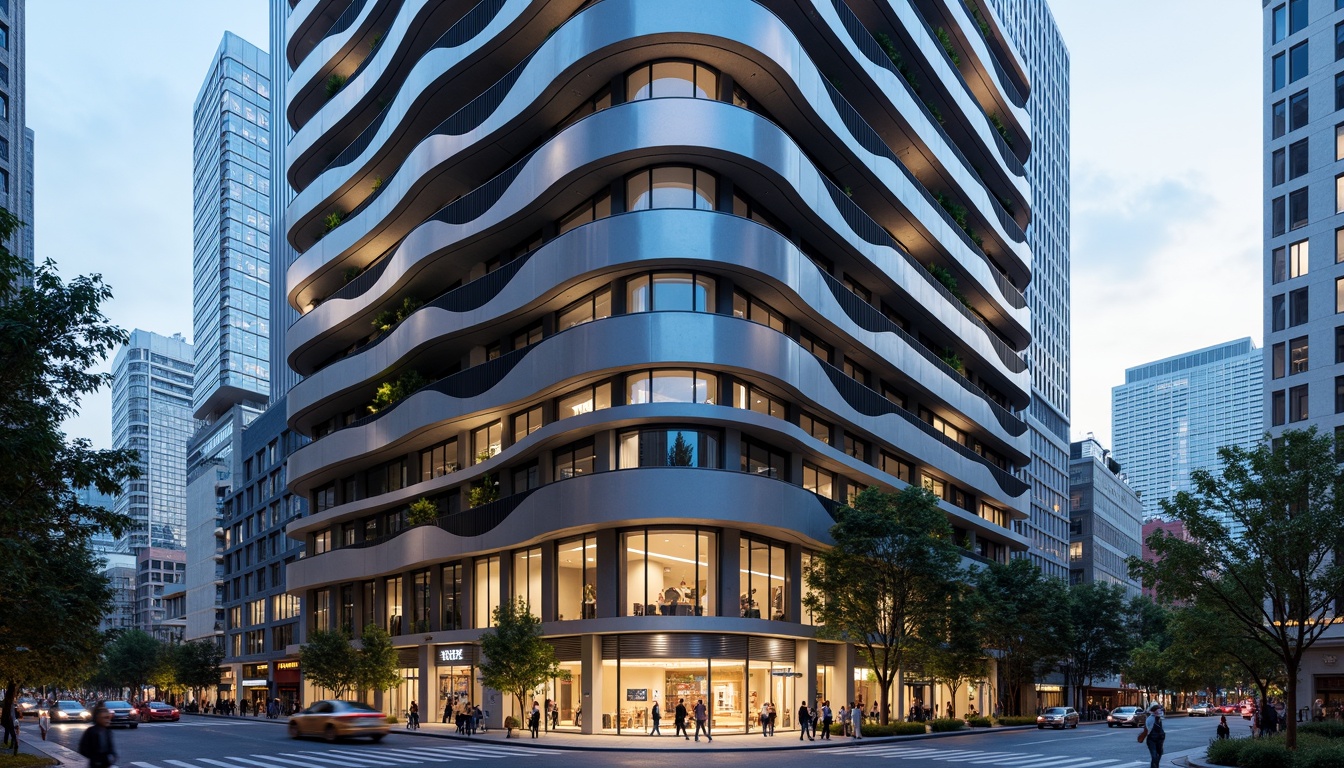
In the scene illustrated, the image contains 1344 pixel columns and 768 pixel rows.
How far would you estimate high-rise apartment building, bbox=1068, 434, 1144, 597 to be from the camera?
477ft

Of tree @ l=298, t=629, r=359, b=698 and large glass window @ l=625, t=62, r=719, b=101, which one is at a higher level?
large glass window @ l=625, t=62, r=719, b=101

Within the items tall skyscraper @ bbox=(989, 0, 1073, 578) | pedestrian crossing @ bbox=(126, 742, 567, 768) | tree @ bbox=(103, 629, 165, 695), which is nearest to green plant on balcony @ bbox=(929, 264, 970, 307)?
pedestrian crossing @ bbox=(126, 742, 567, 768)

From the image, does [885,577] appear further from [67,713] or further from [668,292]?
[67,713]

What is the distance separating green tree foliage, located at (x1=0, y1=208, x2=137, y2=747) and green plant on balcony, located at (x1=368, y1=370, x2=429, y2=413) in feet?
87.1

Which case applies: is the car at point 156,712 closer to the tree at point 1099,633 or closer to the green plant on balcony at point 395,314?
the green plant on balcony at point 395,314

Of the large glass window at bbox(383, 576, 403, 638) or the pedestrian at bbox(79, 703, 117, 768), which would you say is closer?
the pedestrian at bbox(79, 703, 117, 768)

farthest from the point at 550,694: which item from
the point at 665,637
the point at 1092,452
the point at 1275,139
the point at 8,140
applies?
the point at 1092,452

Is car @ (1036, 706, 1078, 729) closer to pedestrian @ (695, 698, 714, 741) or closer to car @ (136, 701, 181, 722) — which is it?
pedestrian @ (695, 698, 714, 741)

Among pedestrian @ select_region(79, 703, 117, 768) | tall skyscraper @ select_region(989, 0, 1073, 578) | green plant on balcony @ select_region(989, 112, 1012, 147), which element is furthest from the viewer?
tall skyscraper @ select_region(989, 0, 1073, 578)

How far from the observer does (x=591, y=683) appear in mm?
46500

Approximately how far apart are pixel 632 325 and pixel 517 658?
48.5 ft

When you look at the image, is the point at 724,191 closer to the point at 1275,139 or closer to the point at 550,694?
the point at 550,694

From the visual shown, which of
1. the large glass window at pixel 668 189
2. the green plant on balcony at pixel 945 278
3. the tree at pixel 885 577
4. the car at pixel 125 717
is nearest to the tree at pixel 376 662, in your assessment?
the car at pixel 125 717

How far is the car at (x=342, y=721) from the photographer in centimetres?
4112
